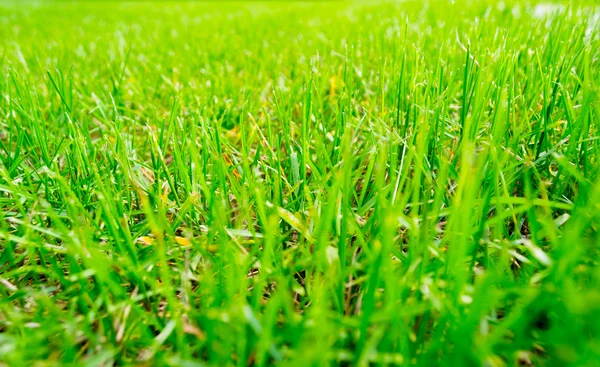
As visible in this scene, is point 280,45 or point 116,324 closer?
point 116,324

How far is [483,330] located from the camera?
27.3 inches

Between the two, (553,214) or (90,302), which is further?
(553,214)

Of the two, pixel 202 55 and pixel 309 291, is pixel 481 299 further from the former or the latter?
pixel 202 55

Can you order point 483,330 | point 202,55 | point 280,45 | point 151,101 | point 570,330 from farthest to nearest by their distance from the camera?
point 280,45 → point 202,55 → point 151,101 → point 483,330 → point 570,330

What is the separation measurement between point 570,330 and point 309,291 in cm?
42

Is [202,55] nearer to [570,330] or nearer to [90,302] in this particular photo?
[90,302]

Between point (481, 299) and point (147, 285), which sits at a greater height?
point (481, 299)

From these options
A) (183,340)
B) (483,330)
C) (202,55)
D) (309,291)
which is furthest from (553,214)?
(202,55)

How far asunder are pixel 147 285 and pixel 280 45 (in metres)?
2.39

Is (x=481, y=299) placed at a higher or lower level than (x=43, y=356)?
higher

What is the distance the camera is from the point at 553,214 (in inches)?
41.5

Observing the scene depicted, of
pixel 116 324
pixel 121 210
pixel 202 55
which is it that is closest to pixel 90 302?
pixel 116 324

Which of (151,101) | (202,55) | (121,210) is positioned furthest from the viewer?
(202,55)

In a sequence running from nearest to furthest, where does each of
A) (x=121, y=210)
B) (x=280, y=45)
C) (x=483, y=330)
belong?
(x=483, y=330) → (x=121, y=210) → (x=280, y=45)
